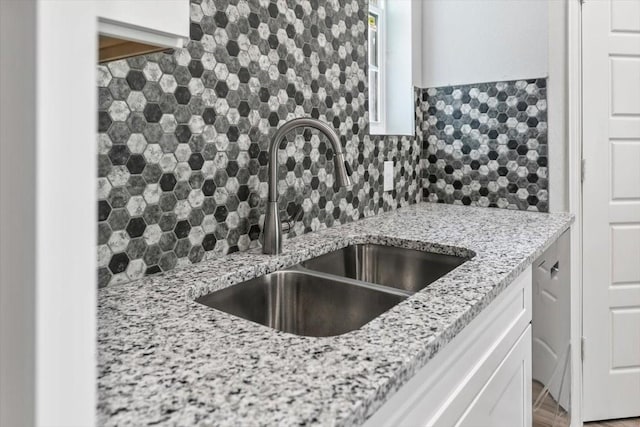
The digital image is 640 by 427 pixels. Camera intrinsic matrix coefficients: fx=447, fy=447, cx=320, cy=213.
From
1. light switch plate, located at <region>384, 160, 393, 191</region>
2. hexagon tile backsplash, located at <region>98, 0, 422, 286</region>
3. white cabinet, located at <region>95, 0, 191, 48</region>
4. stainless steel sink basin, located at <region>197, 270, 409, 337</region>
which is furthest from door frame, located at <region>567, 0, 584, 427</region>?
white cabinet, located at <region>95, 0, 191, 48</region>

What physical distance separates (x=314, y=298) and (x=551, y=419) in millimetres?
1257

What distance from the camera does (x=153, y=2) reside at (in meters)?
0.62

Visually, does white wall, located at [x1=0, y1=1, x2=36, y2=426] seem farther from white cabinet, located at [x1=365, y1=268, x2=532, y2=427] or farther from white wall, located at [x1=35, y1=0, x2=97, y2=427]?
white cabinet, located at [x1=365, y1=268, x2=532, y2=427]

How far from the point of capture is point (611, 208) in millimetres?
2039

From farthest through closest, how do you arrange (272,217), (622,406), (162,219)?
(622,406), (272,217), (162,219)

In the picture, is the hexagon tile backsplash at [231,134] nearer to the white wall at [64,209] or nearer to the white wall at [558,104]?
the white wall at [558,104]

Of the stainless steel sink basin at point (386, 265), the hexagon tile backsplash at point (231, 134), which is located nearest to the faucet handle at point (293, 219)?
the hexagon tile backsplash at point (231, 134)

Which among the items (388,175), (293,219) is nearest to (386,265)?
(293,219)

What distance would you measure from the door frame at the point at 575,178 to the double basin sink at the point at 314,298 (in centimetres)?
102

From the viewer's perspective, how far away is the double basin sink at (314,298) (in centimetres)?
100

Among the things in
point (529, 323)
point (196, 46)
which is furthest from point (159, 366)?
point (529, 323)

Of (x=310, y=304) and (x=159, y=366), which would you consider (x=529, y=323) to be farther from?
(x=159, y=366)

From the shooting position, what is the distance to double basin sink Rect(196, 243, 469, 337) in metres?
1.00

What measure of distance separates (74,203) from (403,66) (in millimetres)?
2050
